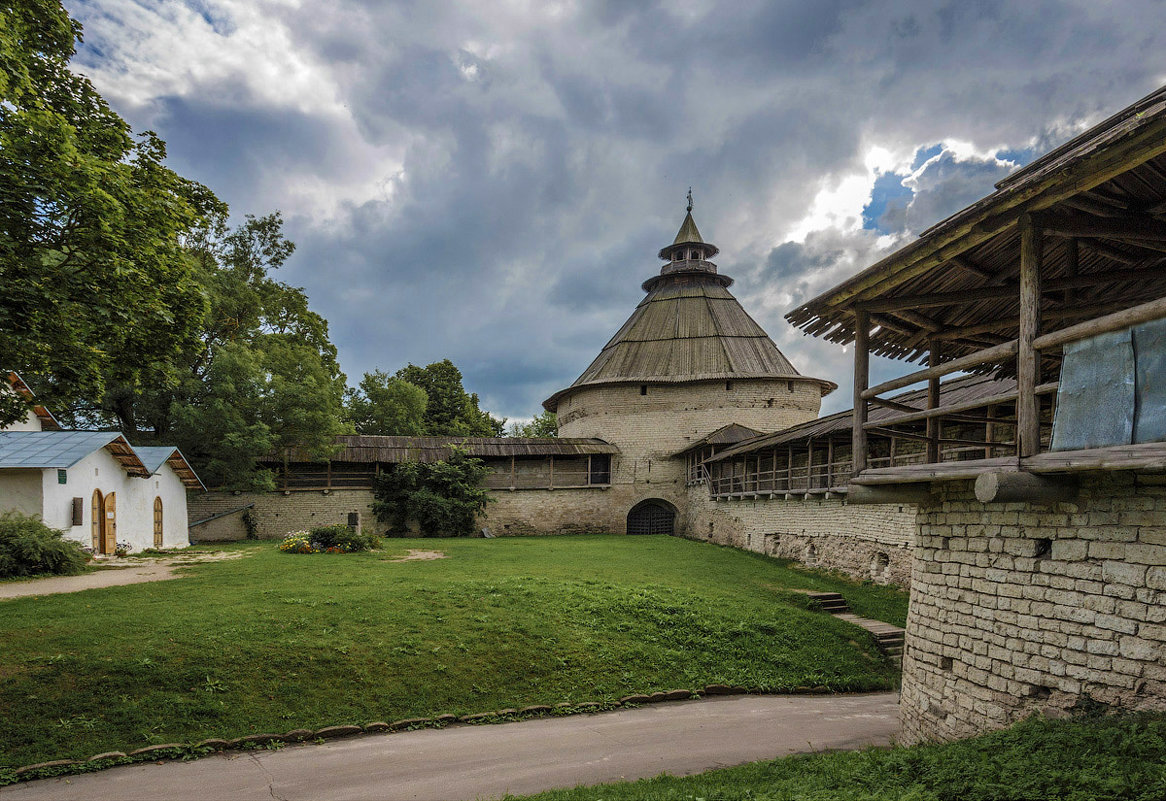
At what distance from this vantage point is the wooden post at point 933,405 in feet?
23.0

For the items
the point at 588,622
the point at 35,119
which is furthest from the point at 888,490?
the point at 35,119

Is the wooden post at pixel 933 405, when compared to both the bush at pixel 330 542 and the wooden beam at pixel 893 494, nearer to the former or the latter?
the wooden beam at pixel 893 494

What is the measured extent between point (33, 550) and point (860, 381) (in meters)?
15.0

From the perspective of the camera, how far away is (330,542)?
17875mm

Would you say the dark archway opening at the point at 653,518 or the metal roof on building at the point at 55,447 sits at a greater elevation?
the metal roof on building at the point at 55,447

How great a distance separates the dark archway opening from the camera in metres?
31.4

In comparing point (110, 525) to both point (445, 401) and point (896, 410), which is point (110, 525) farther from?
point (445, 401)


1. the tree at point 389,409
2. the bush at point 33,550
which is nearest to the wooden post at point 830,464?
the bush at point 33,550

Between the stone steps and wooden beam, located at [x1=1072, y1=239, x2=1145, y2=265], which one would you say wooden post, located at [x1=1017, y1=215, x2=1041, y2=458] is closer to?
wooden beam, located at [x1=1072, y1=239, x2=1145, y2=265]

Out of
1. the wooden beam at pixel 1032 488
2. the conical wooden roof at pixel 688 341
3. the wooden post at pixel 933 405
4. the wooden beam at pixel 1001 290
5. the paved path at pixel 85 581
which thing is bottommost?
the paved path at pixel 85 581

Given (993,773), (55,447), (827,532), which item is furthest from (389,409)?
(993,773)

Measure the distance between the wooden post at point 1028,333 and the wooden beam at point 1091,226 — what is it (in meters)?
0.10

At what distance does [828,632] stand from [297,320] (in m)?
25.8

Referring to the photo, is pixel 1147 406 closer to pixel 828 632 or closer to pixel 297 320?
pixel 828 632
